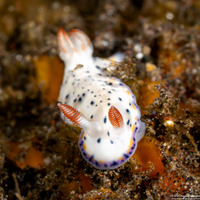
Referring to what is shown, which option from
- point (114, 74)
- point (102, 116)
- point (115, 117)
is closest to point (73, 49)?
point (114, 74)

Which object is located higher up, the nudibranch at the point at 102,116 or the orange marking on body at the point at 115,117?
the orange marking on body at the point at 115,117

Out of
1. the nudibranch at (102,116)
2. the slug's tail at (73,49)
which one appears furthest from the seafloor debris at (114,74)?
the slug's tail at (73,49)

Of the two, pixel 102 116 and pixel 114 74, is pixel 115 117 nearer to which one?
pixel 102 116

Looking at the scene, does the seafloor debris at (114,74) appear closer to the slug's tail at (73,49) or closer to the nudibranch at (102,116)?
the nudibranch at (102,116)

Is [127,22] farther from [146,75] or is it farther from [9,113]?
[9,113]

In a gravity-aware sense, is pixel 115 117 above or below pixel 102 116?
above

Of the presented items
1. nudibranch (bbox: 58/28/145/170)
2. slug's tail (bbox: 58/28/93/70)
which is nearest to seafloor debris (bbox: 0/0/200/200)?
nudibranch (bbox: 58/28/145/170)

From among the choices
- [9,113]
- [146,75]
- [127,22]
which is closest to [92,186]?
[146,75]

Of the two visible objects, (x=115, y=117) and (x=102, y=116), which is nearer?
(x=115, y=117)
